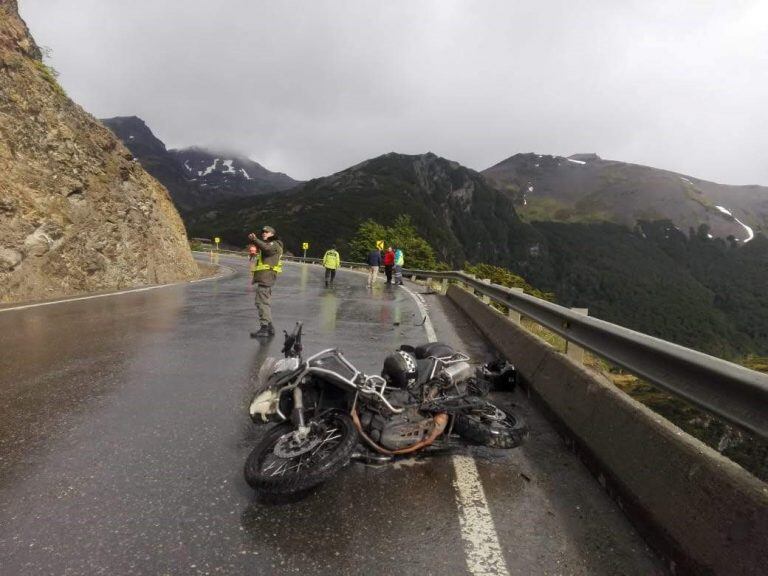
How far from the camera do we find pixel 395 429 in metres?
3.71

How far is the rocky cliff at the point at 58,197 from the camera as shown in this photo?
569 inches

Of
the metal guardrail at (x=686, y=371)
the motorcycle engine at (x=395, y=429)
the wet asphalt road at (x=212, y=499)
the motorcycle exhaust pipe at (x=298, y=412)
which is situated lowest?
the wet asphalt road at (x=212, y=499)

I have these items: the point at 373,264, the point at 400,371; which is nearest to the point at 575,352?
the point at 400,371

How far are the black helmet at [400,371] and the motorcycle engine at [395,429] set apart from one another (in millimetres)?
314

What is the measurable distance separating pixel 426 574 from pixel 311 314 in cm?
988

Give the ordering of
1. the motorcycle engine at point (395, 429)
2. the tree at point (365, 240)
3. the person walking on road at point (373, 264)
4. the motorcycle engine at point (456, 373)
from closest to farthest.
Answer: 1. the motorcycle engine at point (395, 429)
2. the motorcycle engine at point (456, 373)
3. the person walking on road at point (373, 264)
4. the tree at point (365, 240)

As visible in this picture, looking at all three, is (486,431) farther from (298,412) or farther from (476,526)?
(298,412)

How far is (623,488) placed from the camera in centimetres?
315

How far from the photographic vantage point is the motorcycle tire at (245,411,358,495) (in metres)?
3.07

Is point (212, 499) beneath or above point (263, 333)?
above

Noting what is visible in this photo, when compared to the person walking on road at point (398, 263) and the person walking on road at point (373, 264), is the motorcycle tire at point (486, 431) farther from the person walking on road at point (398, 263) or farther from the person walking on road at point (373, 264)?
the person walking on road at point (398, 263)

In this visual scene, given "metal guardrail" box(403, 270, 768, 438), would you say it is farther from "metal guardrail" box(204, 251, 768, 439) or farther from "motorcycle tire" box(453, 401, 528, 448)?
"motorcycle tire" box(453, 401, 528, 448)

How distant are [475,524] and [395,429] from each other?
0.92 meters

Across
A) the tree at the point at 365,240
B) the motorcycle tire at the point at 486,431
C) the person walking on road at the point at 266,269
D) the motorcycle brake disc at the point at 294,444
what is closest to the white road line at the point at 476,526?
the motorcycle tire at the point at 486,431
